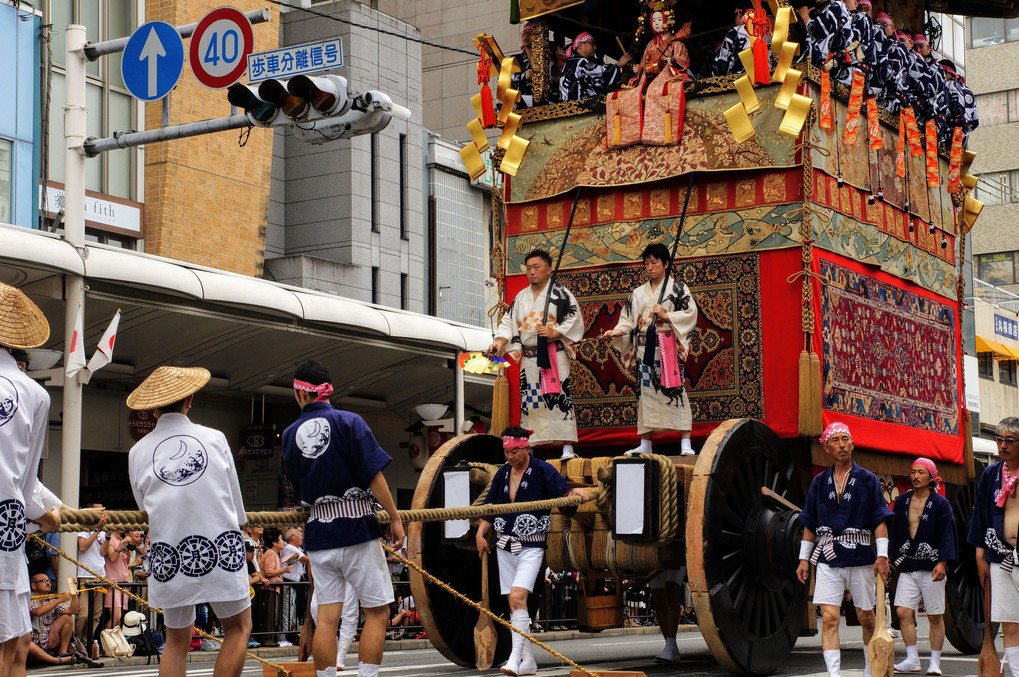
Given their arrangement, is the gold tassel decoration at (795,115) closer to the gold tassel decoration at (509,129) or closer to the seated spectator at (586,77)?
the seated spectator at (586,77)

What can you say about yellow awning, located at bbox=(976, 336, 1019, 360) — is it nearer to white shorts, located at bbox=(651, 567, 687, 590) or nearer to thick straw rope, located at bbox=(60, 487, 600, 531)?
white shorts, located at bbox=(651, 567, 687, 590)

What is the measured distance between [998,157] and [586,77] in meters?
41.0

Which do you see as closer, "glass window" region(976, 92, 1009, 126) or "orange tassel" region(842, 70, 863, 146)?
"orange tassel" region(842, 70, 863, 146)

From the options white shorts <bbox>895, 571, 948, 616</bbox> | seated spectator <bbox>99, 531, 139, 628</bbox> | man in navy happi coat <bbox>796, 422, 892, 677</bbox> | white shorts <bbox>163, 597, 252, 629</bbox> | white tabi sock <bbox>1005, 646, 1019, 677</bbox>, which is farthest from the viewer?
seated spectator <bbox>99, 531, 139, 628</bbox>

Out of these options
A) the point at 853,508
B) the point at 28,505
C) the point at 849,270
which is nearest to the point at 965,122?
the point at 849,270

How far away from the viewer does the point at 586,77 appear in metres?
12.7

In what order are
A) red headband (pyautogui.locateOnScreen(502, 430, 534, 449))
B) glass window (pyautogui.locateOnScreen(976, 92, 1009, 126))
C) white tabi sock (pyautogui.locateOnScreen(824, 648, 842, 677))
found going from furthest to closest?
1. glass window (pyautogui.locateOnScreen(976, 92, 1009, 126))
2. red headband (pyautogui.locateOnScreen(502, 430, 534, 449))
3. white tabi sock (pyautogui.locateOnScreen(824, 648, 842, 677))

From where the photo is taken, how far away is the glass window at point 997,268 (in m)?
49.8

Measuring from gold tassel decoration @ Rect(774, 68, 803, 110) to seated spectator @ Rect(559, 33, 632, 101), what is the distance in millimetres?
1774

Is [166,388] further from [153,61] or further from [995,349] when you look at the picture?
[995,349]

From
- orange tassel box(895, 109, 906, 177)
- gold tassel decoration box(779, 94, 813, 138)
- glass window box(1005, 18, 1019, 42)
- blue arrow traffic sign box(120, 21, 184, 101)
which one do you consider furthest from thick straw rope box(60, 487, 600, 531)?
glass window box(1005, 18, 1019, 42)

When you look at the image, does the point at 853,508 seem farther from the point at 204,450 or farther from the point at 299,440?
the point at 204,450

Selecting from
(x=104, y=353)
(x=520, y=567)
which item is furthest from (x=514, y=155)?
(x=104, y=353)

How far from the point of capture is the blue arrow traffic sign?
13.8 m
